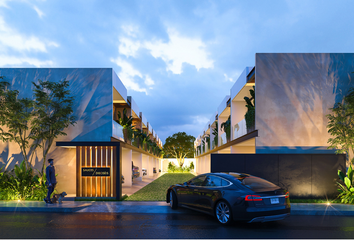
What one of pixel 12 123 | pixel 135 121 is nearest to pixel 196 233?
pixel 12 123

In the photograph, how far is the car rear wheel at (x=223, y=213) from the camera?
22.1 ft

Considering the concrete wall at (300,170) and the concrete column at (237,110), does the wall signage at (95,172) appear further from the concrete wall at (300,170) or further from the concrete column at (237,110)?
the concrete column at (237,110)

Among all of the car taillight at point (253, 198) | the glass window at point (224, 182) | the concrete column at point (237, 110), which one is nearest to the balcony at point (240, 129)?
the concrete column at point (237, 110)

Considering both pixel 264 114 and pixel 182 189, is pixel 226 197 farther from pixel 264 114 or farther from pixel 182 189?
pixel 264 114

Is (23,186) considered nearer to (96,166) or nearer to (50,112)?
(96,166)

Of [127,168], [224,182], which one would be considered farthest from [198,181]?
[127,168]

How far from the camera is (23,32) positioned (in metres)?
17.8

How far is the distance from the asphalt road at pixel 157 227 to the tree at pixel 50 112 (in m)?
5.09

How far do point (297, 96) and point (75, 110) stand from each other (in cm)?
1101

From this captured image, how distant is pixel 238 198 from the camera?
6.56m

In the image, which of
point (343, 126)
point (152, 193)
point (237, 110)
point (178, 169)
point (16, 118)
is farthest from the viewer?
point (178, 169)

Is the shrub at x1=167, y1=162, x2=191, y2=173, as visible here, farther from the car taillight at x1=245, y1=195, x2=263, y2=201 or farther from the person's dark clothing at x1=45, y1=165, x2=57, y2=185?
→ the car taillight at x1=245, y1=195, x2=263, y2=201

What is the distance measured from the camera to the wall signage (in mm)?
11469

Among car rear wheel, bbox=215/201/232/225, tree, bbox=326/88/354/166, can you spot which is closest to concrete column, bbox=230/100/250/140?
tree, bbox=326/88/354/166
